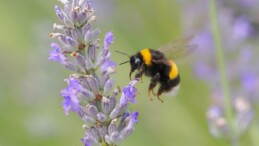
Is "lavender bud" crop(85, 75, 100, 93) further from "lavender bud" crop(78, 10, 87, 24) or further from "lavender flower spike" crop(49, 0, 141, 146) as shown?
"lavender bud" crop(78, 10, 87, 24)

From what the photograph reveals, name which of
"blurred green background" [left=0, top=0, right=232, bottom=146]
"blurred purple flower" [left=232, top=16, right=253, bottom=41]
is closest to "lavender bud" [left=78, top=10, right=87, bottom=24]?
"blurred purple flower" [left=232, top=16, right=253, bottom=41]

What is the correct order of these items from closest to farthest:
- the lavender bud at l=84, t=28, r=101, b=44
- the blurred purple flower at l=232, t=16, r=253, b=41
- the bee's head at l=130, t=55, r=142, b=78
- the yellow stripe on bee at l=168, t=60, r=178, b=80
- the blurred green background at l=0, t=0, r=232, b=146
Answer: the lavender bud at l=84, t=28, r=101, b=44
the bee's head at l=130, t=55, r=142, b=78
the yellow stripe on bee at l=168, t=60, r=178, b=80
the blurred purple flower at l=232, t=16, r=253, b=41
the blurred green background at l=0, t=0, r=232, b=146

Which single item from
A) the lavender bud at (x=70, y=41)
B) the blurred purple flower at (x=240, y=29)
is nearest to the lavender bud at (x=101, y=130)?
the lavender bud at (x=70, y=41)

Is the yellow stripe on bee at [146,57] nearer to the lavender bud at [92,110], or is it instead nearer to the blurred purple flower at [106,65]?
the blurred purple flower at [106,65]

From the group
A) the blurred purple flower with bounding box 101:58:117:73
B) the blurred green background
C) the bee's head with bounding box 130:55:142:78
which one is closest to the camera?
the blurred purple flower with bounding box 101:58:117:73

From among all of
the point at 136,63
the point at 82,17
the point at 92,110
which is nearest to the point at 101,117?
the point at 92,110

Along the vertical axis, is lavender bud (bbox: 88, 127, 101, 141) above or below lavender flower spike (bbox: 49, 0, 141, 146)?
below

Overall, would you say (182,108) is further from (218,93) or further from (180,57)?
(180,57)

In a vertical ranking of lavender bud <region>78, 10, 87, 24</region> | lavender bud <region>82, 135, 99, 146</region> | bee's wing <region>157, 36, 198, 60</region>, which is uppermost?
bee's wing <region>157, 36, 198, 60</region>
